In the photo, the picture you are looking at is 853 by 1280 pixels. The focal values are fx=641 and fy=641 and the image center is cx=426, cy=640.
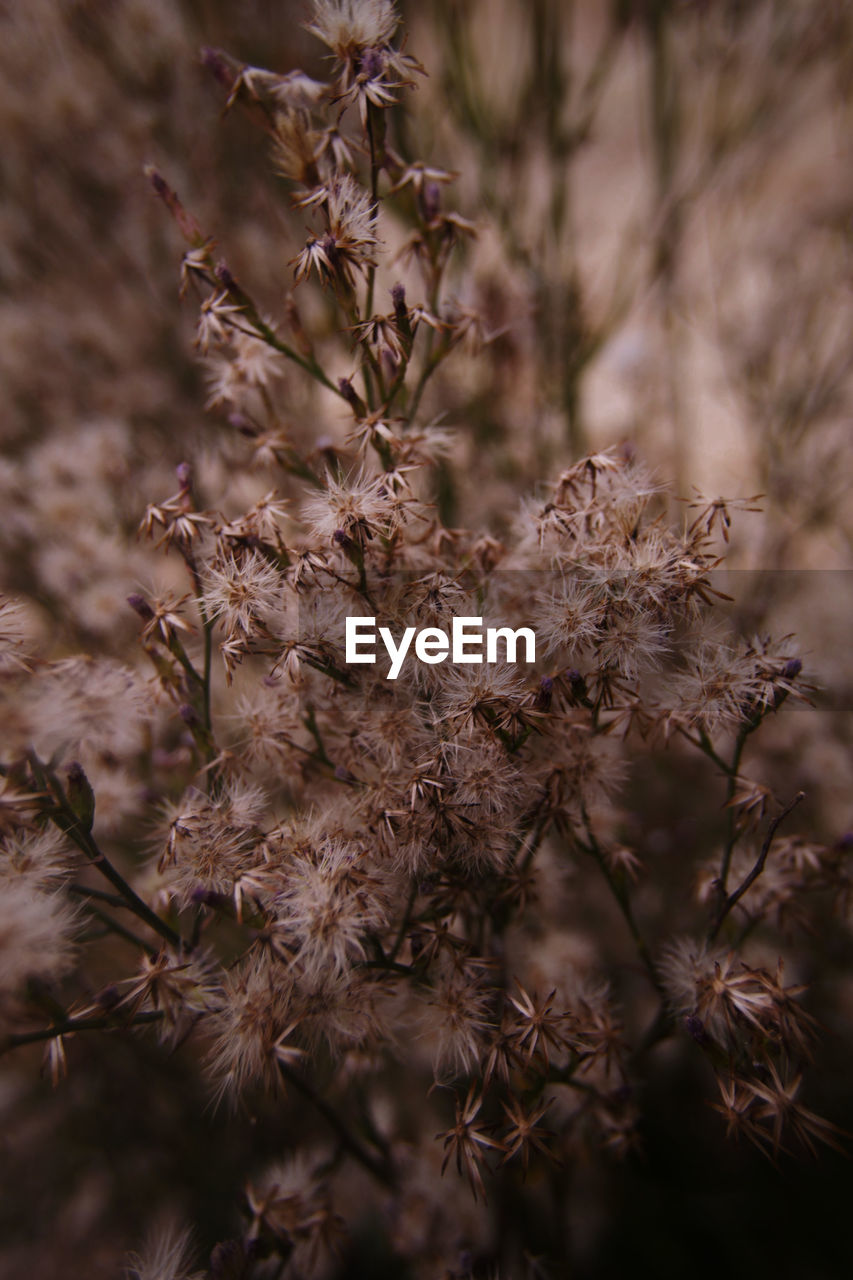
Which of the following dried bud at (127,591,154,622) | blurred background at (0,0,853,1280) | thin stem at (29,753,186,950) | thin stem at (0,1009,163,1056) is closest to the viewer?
thin stem at (0,1009,163,1056)

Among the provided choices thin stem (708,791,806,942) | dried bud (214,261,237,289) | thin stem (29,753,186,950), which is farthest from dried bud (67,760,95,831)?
thin stem (708,791,806,942)

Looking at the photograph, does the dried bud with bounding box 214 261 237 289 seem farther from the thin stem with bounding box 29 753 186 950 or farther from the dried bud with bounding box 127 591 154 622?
the thin stem with bounding box 29 753 186 950

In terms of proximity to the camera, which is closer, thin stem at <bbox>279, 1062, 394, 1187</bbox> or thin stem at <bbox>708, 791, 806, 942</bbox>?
thin stem at <bbox>708, 791, 806, 942</bbox>

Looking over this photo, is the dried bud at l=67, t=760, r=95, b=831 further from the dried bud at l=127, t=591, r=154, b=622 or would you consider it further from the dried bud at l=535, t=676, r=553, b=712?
the dried bud at l=535, t=676, r=553, b=712

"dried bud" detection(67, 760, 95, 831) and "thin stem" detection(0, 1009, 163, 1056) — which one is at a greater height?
"dried bud" detection(67, 760, 95, 831)

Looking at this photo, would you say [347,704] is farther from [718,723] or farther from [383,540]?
[718,723]

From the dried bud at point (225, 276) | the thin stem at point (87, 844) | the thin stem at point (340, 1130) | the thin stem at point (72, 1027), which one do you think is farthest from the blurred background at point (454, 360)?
the thin stem at point (72, 1027)

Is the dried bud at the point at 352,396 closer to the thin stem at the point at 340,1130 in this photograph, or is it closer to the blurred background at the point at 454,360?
the blurred background at the point at 454,360

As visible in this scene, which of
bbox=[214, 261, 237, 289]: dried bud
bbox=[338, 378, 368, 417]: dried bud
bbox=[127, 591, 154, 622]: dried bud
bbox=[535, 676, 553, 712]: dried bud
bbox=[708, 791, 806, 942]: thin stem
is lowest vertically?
bbox=[708, 791, 806, 942]: thin stem

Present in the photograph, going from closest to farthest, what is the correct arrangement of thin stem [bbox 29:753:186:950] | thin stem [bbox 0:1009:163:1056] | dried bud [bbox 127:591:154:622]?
thin stem [bbox 0:1009:163:1056], thin stem [bbox 29:753:186:950], dried bud [bbox 127:591:154:622]
